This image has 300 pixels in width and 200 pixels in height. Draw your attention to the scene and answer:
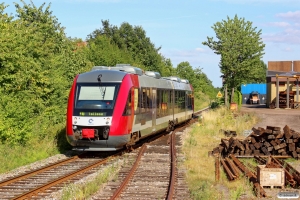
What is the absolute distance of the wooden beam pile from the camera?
51.6 feet

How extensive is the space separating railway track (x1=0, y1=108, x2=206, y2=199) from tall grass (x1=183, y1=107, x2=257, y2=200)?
1.27 ft

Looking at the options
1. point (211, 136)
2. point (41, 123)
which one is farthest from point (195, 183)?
point (211, 136)

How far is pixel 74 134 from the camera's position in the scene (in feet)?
49.8

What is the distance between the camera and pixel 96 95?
1558 cm

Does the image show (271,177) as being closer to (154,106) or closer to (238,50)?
(154,106)

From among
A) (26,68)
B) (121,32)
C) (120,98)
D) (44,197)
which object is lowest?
(44,197)

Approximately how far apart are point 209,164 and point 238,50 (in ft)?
86.0

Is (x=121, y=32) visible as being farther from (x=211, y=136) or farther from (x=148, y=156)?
(x=148, y=156)

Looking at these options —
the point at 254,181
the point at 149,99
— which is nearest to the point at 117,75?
the point at 149,99

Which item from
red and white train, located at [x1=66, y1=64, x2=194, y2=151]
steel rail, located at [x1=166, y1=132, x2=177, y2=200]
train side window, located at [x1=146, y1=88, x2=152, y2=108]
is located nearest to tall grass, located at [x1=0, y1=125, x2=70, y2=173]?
red and white train, located at [x1=66, y1=64, x2=194, y2=151]

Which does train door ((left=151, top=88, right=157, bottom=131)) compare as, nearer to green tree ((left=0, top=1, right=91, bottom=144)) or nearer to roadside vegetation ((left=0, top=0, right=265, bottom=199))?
roadside vegetation ((left=0, top=0, right=265, bottom=199))

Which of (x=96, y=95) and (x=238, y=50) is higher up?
(x=238, y=50)

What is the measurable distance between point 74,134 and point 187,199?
6643 millimetres

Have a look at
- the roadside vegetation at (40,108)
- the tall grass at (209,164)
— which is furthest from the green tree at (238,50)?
the tall grass at (209,164)
